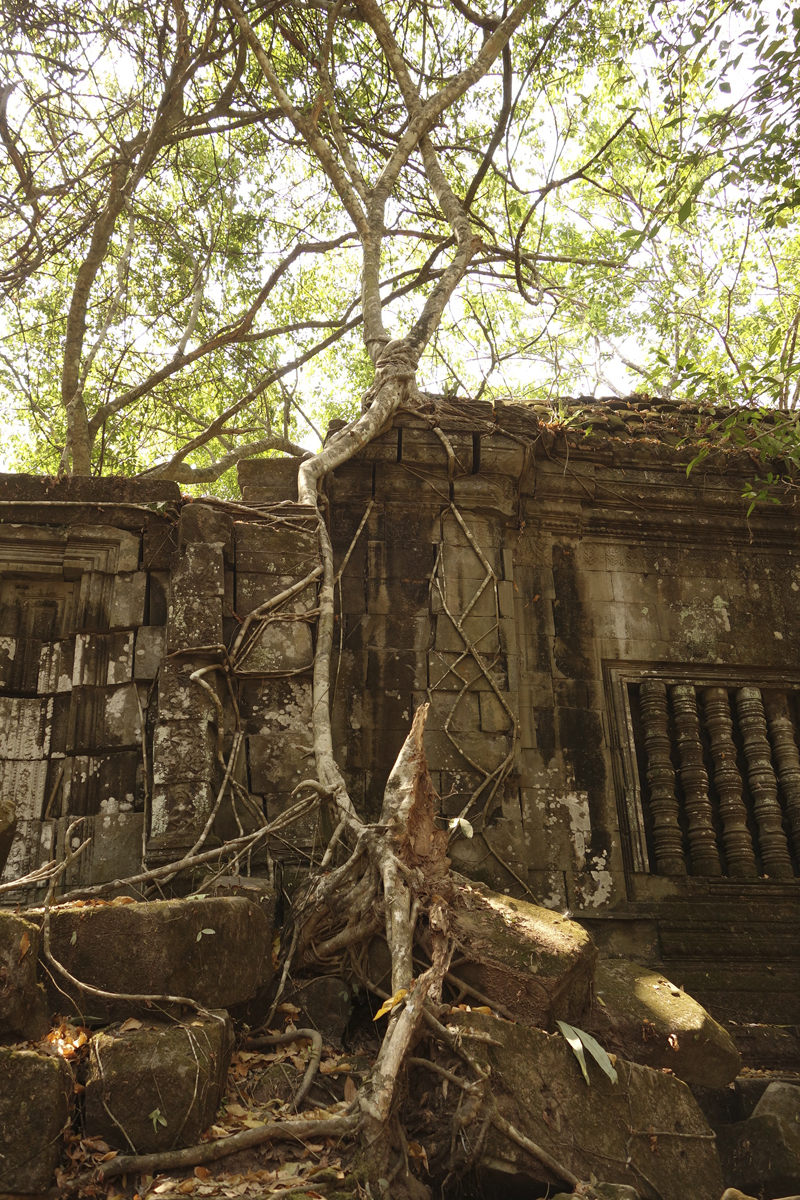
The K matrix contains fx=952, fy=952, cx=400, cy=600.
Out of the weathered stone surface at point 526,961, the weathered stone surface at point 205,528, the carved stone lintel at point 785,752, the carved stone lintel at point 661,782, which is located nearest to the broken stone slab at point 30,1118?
the weathered stone surface at point 526,961

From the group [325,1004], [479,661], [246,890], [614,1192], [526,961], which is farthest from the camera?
[479,661]

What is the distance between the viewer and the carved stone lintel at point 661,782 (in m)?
5.85

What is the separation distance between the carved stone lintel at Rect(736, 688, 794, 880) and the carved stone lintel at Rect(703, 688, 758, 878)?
3.6 inches

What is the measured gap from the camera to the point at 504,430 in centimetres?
628

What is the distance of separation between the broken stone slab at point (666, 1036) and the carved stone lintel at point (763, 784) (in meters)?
2.17

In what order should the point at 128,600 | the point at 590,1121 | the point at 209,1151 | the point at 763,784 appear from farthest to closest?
1. the point at 763,784
2. the point at 128,600
3. the point at 590,1121
4. the point at 209,1151

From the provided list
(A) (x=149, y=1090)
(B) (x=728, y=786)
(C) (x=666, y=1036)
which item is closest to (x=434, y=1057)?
(A) (x=149, y=1090)

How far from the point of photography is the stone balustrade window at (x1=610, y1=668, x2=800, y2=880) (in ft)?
19.4

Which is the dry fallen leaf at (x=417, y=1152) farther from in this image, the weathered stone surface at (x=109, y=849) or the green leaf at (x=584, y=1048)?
the weathered stone surface at (x=109, y=849)

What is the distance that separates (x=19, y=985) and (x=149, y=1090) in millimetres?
519

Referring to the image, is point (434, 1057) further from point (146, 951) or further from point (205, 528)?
point (205, 528)

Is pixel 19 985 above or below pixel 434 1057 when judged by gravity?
above

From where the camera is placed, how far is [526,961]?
3.66 metres

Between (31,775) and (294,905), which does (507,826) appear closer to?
(294,905)
